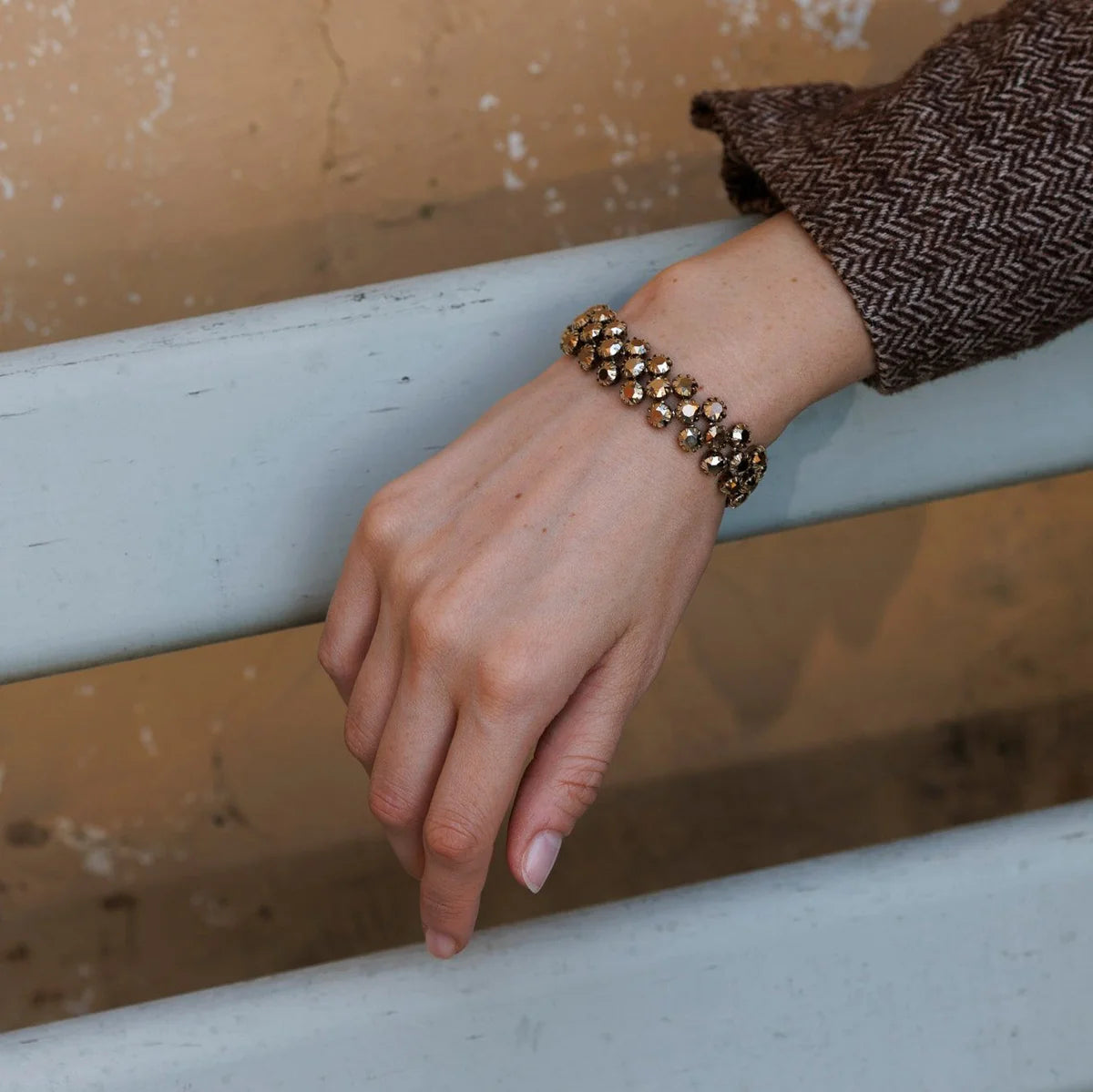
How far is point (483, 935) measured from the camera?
2.06 ft

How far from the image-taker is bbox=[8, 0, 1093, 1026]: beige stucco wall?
0.97 meters

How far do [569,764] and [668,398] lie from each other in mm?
185

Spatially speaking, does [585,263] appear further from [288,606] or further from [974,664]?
[974,664]

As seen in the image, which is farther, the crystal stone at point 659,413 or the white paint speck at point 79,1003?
the white paint speck at point 79,1003

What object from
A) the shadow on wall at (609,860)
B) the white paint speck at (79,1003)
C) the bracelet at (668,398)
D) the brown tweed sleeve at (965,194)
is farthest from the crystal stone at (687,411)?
the white paint speck at (79,1003)

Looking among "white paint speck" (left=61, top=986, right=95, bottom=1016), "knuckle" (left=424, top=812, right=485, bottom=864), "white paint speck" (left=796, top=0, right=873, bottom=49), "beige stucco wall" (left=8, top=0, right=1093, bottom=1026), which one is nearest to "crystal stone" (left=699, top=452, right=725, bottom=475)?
"knuckle" (left=424, top=812, right=485, bottom=864)

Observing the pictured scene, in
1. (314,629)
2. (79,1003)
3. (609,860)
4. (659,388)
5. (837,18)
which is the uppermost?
(837,18)

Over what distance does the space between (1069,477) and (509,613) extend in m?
0.90

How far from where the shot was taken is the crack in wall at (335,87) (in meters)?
0.97

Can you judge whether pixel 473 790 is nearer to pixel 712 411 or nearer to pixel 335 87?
pixel 712 411

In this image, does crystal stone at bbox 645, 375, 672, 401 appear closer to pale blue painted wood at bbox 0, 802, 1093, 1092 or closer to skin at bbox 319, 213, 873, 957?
skin at bbox 319, 213, 873, 957

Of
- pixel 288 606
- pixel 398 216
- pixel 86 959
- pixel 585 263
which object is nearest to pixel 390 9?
pixel 398 216

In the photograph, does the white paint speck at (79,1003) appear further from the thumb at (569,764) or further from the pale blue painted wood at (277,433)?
the thumb at (569,764)

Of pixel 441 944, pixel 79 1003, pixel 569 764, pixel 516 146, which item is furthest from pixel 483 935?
pixel 516 146
